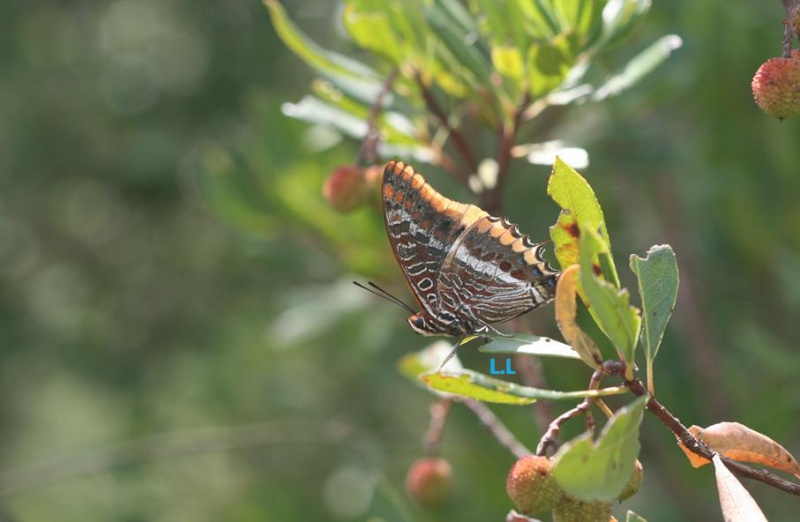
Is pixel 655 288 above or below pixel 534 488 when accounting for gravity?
above

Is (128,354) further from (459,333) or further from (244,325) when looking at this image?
(459,333)

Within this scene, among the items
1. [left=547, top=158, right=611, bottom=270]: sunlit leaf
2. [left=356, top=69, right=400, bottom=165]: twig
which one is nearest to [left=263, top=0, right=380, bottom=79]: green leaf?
[left=356, top=69, right=400, bottom=165]: twig

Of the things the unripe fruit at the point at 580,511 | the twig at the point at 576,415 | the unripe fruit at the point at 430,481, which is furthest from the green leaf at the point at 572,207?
the unripe fruit at the point at 430,481

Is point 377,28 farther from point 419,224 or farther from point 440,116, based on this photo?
point 419,224

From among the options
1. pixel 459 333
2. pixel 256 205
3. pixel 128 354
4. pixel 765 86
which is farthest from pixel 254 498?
pixel 765 86

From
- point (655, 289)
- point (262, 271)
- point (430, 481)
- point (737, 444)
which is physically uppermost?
point (655, 289)

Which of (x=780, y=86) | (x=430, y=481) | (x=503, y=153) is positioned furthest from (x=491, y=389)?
(x=430, y=481)

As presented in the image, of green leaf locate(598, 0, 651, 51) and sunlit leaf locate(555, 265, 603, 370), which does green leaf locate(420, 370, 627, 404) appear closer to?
sunlit leaf locate(555, 265, 603, 370)
